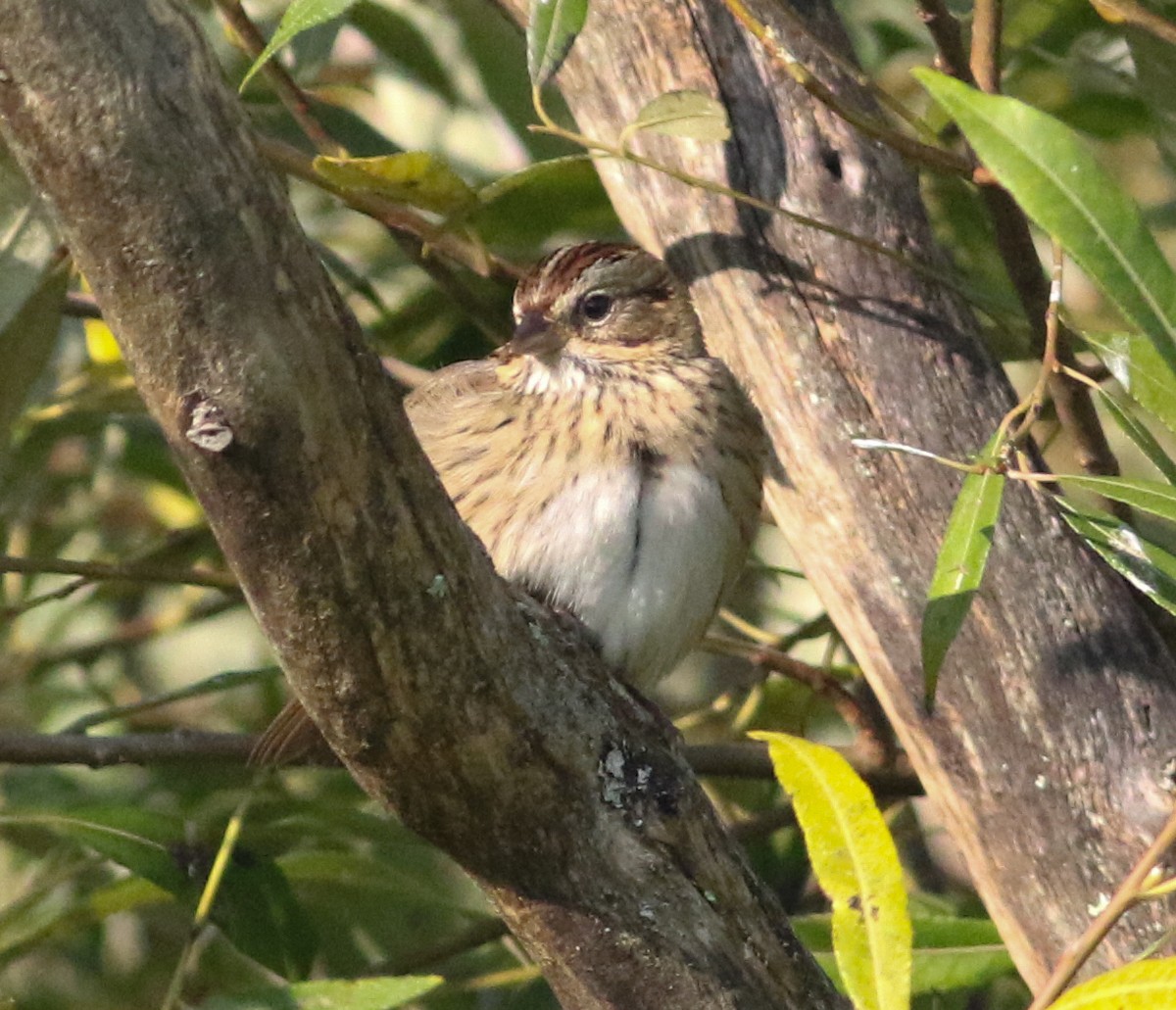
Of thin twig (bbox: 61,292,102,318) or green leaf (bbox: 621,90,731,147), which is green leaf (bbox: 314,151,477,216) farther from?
thin twig (bbox: 61,292,102,318)

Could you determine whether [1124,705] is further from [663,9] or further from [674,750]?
[663,9]

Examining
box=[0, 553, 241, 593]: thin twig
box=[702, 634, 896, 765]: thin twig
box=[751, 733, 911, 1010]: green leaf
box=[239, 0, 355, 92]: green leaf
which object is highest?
box=[239, 0, 355, 92]: green leaf

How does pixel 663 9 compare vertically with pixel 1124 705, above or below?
above

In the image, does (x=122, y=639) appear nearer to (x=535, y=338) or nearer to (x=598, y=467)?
(x=535, y=338)

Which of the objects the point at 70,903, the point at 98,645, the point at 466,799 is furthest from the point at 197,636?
the point at 466,799

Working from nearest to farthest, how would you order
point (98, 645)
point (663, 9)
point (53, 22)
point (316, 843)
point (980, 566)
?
point (53, 22) < point (980, 566) < point (663, 9) < point (316, 843) < point (98, 645)

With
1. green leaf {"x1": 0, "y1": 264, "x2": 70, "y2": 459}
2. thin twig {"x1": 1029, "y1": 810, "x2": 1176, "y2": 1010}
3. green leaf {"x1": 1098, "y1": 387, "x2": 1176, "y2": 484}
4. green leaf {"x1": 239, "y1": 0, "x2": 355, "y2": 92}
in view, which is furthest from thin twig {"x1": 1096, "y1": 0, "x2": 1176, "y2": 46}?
green leaf {"x1": 0, "y1": 264, "x2": 70, "y2": 459}
